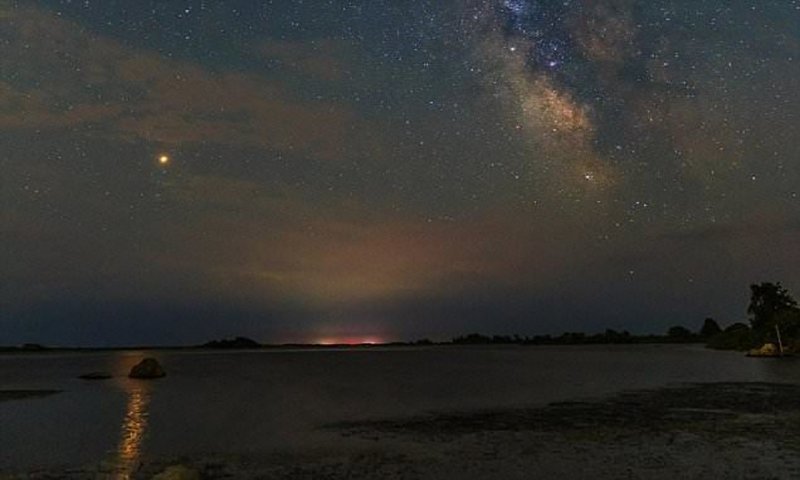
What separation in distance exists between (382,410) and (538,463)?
2515 cm

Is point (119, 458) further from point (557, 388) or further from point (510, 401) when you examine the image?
point (557, 388)

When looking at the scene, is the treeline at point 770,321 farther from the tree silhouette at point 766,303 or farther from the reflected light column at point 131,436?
the reflected light column at point 131,436

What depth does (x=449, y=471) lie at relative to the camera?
25.3m

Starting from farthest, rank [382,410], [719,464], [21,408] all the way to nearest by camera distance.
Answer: [21,408] < [382,410] < [719,464]

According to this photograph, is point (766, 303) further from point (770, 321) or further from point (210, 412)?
point (210, 412)

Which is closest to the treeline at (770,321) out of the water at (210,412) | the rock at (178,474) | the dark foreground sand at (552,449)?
the water at (210,412)

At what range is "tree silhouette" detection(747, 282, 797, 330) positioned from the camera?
150875 millimetres

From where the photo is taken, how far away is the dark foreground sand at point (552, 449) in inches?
965

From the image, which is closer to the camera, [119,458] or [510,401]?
[119,458]

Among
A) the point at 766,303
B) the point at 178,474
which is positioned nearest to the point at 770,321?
the point at 766,303

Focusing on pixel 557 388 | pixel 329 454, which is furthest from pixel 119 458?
pixel 557 388

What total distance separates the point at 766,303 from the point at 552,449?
146 metres

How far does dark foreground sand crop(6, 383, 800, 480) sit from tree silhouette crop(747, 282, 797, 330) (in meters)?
122

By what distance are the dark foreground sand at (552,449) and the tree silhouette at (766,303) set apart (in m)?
122
